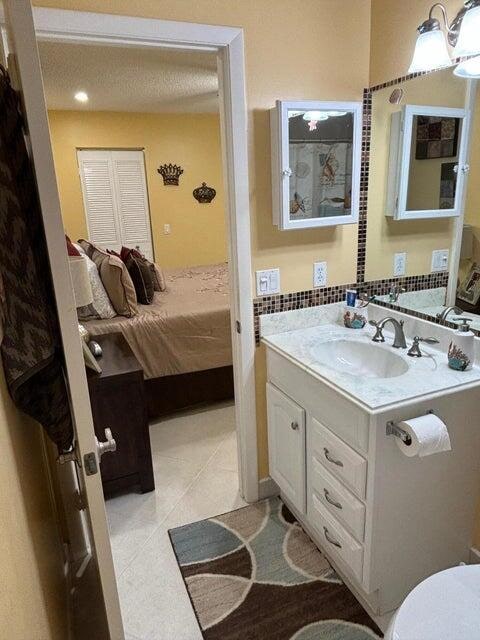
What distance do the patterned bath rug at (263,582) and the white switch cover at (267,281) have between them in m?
1.13

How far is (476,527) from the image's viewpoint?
169 centimetres

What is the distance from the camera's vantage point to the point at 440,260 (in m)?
1.86

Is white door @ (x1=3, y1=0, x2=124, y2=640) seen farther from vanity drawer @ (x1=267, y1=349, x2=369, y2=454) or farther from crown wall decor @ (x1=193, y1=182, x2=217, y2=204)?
crown wall decor @ (x1=193, y1=182, x2=217, y2=204)

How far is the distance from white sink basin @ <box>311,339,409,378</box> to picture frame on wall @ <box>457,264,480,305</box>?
0.36 m

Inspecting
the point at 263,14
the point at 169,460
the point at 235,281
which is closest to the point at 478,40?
the point at 263,14

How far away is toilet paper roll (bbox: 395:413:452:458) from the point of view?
1.30 metres

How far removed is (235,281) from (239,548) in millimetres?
1230

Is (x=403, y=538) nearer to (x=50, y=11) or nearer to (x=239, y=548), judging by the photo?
(x=239, y=548)

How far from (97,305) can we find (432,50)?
2375 mm

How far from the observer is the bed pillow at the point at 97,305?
2941mm

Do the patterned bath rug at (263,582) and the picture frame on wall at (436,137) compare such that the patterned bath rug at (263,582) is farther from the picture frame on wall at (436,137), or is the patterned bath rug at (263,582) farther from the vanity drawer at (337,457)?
the picture frame on wall at (436,137)

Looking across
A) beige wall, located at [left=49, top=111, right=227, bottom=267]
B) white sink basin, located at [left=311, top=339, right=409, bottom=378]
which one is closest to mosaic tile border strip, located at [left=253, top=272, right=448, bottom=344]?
white sink basin, located at [left=311, top=339, right=409, bottom=378]

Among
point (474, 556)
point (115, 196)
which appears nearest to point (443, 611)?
point (474, 556)

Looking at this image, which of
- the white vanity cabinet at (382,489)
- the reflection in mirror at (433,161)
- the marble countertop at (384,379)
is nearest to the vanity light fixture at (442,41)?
the reflection in mirror at (433,161)
